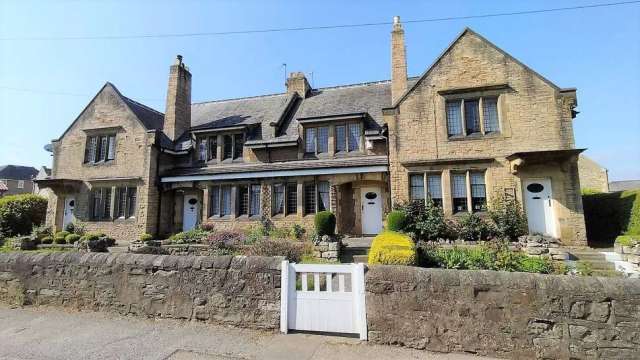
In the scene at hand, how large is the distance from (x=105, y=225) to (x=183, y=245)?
27.0ft

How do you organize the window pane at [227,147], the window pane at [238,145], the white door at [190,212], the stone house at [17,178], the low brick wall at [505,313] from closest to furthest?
1. the low brick wall at [505,313]
2. the white door at [190,212]
3. the window pane at [238,145]
4. the window pane at [227,147]
5. the stone house at [17,178]

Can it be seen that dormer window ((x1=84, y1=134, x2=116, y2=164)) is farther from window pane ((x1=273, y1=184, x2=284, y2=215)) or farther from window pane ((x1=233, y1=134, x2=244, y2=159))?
window pane ((x1=273, y1=184, x2=284, y2=215))

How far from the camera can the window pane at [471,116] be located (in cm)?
1429

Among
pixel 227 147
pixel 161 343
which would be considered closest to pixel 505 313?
pixel 161 343

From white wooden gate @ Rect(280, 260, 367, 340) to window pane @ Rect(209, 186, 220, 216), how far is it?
13.3 metres

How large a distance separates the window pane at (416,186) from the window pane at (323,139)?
5.17 meters

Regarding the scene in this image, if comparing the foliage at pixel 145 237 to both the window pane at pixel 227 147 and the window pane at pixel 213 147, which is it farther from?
the window pane at pixel 227 147

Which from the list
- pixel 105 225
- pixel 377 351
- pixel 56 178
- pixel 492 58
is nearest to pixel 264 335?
pixel 377 351

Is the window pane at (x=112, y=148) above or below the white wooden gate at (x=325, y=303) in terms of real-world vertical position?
above

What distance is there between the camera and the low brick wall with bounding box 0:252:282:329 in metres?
6.06

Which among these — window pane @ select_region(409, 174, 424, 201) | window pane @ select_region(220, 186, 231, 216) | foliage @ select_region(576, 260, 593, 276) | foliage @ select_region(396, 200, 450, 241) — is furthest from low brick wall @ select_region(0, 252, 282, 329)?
window pane @ select_region(220, 186, 231, 216)

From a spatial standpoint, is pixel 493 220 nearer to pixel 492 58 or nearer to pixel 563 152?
pixel 563 152

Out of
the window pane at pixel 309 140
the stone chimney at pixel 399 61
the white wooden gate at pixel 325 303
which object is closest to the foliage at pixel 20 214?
the window pane at pixel 309 140

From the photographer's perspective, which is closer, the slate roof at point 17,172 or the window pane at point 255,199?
the window pane at point 255,199
